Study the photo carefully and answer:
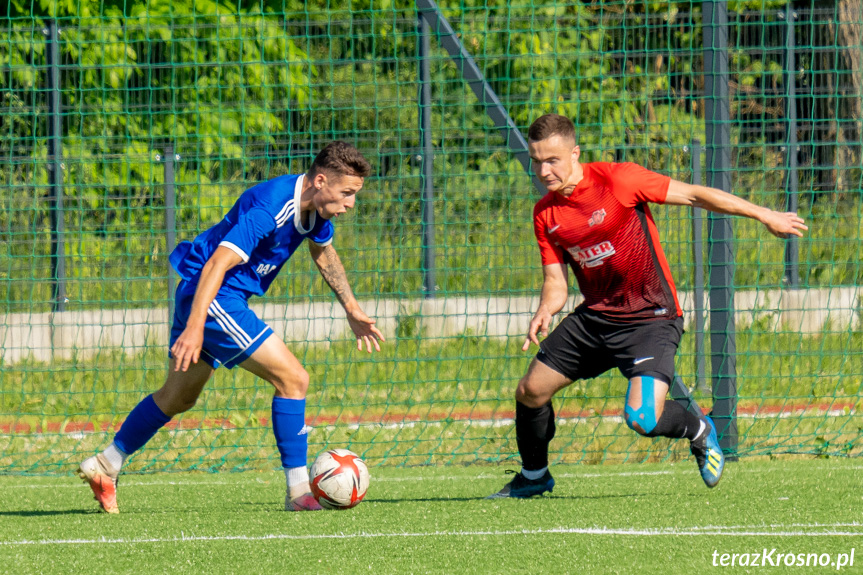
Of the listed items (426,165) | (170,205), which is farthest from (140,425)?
(426,165)

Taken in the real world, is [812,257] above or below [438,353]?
above

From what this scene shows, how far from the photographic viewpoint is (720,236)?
655 cm

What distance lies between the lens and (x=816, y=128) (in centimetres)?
766

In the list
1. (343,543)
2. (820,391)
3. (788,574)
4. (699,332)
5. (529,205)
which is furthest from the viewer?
(529,205)

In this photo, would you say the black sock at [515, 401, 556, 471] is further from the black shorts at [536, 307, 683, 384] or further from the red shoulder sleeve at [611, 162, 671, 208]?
the red shoulder sleeve at [611, 162, 671, 208]

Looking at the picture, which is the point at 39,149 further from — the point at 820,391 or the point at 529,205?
the point at 820,391

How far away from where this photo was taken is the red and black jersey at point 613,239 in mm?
4977

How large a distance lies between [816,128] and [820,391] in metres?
1.83

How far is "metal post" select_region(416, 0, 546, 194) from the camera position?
684cm

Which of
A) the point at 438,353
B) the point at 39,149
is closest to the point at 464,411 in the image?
the point at 438,353

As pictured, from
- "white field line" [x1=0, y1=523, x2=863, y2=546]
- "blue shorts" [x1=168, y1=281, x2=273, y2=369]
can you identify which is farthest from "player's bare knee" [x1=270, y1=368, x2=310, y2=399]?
"white field line" [x1=0, y1=523, x2=863, y2=546]

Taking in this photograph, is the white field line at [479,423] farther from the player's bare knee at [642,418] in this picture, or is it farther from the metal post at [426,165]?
the player's bare knee at [642,418]

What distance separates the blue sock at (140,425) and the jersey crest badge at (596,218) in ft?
7.00

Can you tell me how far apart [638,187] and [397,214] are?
9.74 feet
